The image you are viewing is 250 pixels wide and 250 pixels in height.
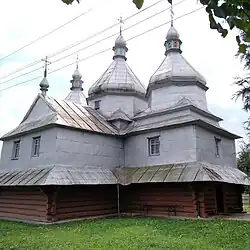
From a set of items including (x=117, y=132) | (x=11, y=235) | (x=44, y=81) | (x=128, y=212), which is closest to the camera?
(x=11, y=235)

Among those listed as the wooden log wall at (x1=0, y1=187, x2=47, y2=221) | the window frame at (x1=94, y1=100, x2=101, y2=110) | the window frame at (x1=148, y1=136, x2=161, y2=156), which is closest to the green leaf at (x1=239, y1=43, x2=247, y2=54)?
the wooden log wall at (x1=0, y1=187, x2=47, y2=221)

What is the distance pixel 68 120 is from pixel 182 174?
597 cm

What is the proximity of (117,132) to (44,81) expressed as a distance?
5875 millimetres

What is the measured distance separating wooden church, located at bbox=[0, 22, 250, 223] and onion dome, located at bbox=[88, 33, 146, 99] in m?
1.33

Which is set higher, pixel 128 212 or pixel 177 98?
pixel 177 98

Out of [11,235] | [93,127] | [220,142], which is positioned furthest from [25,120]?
[220,142]

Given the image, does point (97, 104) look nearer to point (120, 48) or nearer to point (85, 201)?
point (120, 48)

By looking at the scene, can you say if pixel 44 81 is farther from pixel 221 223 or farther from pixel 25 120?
pixel 221 223

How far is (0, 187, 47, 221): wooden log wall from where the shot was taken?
12539 millimetres

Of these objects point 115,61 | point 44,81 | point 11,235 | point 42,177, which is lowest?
point 11,235

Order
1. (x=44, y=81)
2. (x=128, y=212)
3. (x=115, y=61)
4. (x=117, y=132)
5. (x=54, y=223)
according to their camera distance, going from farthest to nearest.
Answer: (x=115, y=61)
(x=44, y=81)
(x=117, y=132)
(x=128, y=212)
(x=54, y=223)

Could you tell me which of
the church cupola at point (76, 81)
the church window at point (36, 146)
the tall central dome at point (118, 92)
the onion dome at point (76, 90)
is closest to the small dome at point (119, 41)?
the tall central dome at point (118, 92)

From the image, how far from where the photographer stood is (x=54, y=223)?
1177 cm

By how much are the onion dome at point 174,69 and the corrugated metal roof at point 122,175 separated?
4.91 metres
